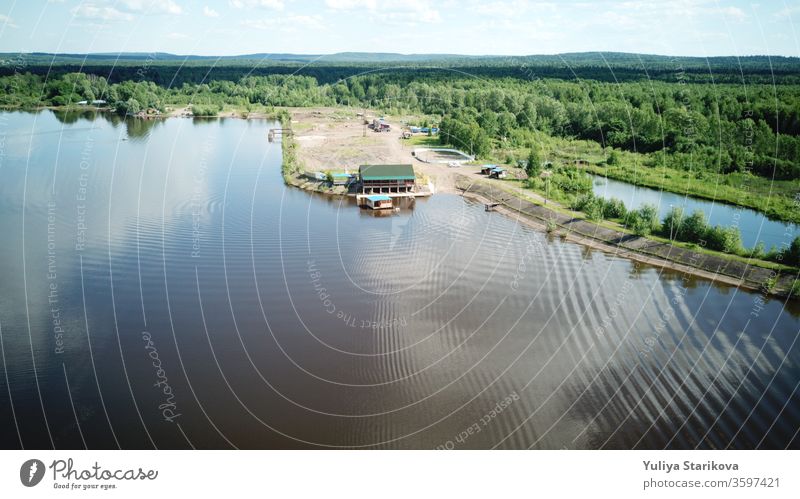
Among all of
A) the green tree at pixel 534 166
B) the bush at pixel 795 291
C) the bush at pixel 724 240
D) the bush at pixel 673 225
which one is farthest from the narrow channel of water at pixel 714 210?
the bush at pixel 795 291

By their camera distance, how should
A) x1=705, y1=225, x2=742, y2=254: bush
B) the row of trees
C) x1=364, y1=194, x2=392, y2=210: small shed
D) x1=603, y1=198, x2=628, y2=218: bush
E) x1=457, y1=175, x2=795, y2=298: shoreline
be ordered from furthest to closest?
1. x1=364, y1=194, x2=392, y2=210: small shed
2. x1=603, y1=198, x2=628, y2=218: bush
3. x1=705, y1=225, x2=742, y2=254: bush
4. the row of trees
5. x1=457, y1=175, x2=795, y2=298: shoreline

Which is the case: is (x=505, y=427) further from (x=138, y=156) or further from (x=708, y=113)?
(x=708, y=113)

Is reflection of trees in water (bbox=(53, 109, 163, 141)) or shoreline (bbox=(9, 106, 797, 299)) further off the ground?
reflection of trees in water (bbox=(53, 109, 163, 141))

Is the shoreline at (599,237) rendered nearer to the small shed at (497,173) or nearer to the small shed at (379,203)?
the small shed at (497,173)

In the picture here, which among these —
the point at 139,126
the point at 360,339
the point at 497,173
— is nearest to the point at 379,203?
the point at 497,173

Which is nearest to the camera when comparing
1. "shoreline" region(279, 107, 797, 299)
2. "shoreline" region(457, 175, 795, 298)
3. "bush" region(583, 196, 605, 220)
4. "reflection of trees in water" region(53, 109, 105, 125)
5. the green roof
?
"shoreline" region(457, 175, 795, 298)

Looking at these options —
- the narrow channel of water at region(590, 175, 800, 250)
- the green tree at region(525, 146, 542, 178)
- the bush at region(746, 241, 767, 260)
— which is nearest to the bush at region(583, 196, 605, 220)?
the narrow channel of water at region(590, 175, 800, 250)

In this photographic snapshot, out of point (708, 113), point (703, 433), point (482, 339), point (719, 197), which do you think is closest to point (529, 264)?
point (482, 339)

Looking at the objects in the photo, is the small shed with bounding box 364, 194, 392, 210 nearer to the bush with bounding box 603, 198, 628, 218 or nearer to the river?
the river
